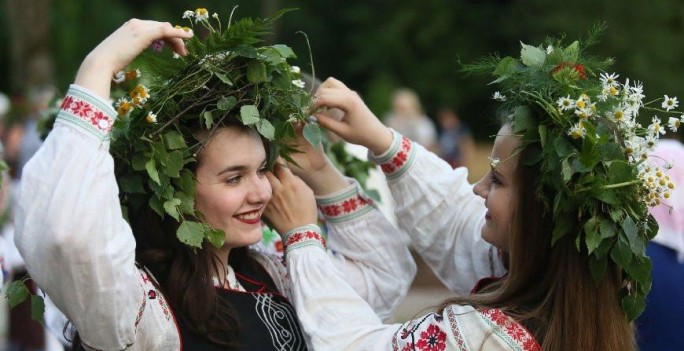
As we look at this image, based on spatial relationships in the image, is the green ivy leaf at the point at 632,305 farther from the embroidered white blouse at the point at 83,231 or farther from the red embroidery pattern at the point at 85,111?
the red embroidery pattern at the point at 85,111

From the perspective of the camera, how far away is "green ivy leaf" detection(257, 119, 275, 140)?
2.91 m

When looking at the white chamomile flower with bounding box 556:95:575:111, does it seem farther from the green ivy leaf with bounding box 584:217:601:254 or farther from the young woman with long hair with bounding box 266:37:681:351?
the green ivy leaf with bounding box 584:217:601:254

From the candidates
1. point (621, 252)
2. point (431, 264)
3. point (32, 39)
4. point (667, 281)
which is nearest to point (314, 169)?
point (431, 264)

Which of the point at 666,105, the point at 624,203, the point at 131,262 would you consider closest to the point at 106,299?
the point at 131,262

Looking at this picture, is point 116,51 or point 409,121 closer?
point 116,51

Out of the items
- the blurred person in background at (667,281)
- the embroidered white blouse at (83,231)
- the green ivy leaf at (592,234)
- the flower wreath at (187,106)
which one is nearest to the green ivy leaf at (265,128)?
the flower wreath at (187,106)

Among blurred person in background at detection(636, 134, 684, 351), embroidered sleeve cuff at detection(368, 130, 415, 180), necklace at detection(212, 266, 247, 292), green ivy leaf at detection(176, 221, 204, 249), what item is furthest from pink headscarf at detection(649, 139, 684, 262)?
green ivy leaf at detection(176, 221, 204, 249)

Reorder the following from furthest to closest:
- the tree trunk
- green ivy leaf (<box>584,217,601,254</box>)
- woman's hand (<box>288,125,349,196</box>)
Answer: the tree trunk < woman's hand (<box>288,125,349,196</box>) < green ivy leaf (<box>584,217,601,254</box>)

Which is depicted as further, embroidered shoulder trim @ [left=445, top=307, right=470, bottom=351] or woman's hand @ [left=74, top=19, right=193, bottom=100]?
embroidered shoulder trim @ [left=445, top=307, right=470, bottom=351]

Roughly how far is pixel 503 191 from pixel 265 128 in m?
0.65

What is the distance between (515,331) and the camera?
2.66m

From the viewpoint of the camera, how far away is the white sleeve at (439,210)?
3426mm

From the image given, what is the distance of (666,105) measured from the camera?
282 centimetres

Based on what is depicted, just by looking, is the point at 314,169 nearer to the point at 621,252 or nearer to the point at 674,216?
the point at 621,252
